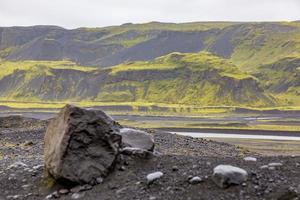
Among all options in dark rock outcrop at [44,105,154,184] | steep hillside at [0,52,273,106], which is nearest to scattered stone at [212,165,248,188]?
dark rock outcrop at [44,105,154,184]

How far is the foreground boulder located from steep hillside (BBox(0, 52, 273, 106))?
11025 centimetres

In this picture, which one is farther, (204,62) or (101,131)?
(204,62)

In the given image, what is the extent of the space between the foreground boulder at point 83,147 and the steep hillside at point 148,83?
110246mm

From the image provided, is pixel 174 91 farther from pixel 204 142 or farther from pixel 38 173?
pixel 38 173

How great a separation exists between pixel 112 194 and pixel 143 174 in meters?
0.92

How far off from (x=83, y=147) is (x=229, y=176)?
3.04 metres

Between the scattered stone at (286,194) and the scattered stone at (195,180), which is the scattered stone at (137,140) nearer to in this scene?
the scattered stone at (195,180)

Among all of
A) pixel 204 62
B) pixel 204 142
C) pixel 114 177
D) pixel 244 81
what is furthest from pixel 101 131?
pixel 204 62

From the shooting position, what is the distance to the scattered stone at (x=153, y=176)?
11.2 meters

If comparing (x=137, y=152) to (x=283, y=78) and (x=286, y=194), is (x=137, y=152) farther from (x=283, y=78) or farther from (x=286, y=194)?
(x=283, y=78)

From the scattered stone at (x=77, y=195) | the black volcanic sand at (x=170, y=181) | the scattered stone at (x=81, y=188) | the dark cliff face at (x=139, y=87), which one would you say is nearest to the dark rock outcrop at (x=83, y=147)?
the scattered stone at (x=81, y=188)

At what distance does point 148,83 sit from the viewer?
454 feet

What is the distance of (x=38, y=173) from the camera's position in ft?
44.2

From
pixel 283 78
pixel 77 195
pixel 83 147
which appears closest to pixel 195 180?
pixel 77 195
